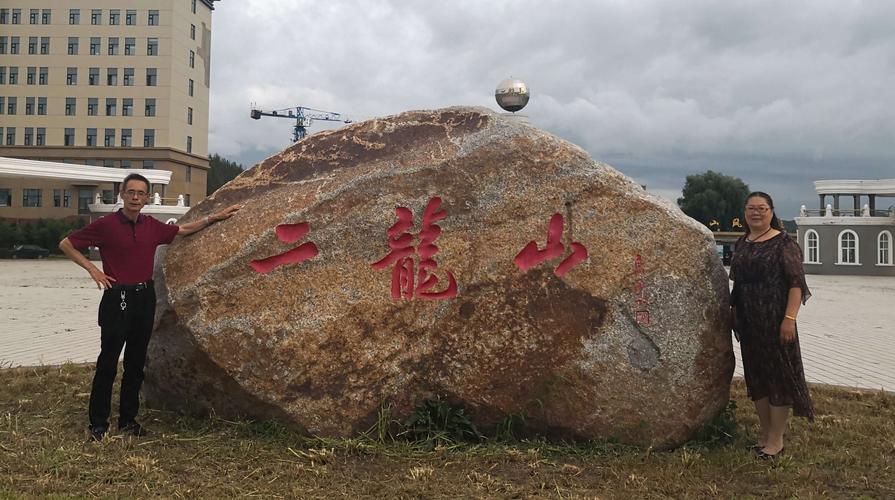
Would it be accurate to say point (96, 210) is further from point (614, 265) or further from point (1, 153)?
point (614, 265)

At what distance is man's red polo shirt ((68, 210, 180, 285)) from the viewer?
372 centimetres

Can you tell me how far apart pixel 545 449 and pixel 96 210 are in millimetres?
36343

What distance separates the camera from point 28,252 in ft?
98.5

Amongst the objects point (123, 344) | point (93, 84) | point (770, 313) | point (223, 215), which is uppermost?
point (93, 84)

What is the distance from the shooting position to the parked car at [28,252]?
97.9 feet

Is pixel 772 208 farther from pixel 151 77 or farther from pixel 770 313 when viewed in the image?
pixel 151 77

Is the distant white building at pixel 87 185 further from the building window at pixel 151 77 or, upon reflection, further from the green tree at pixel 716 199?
the green tree at pixel 716 199

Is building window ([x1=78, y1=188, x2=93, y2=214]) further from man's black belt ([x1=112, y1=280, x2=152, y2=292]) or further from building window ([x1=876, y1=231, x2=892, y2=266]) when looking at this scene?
building window ([x1=876, y1=231, x2=892, y2=266])

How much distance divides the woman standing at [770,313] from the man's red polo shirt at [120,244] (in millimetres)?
3560

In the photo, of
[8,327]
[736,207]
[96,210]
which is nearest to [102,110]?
[96,210]

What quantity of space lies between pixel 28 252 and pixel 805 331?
3235 cm

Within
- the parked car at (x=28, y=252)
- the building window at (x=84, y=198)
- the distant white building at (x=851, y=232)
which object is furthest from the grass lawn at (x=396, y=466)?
the building window at (x=84, y=198)

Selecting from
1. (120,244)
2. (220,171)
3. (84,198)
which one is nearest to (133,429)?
(120,244)

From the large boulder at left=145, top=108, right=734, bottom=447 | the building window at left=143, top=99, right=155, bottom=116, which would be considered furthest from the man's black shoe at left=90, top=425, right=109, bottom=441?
the building window at left=143, top=99, right=155, bottom=116
